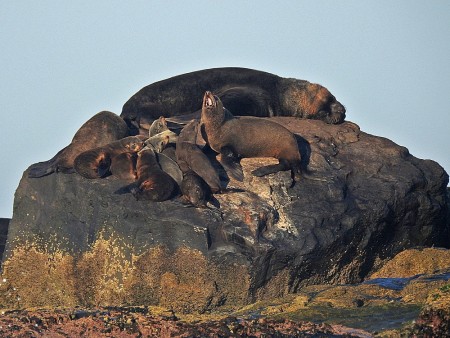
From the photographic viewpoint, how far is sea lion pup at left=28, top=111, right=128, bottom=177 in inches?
498

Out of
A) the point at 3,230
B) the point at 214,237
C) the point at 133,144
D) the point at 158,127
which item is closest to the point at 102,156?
the point at 133,144

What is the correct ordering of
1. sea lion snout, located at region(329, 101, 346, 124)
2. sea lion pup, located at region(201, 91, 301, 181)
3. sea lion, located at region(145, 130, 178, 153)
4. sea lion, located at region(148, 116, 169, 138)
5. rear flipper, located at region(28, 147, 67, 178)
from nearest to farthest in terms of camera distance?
rear flipper, located at region(28, 147, 67, 178) → sea lion pup, located at region(201, 91, 301, 181) → sea lion, located at region(145, 130, 178, 153) → sea lion, located at region(148, 116, 169, 138) → sea lion snout, located at region(329, 101, 346, 124)

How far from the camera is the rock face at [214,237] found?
36.6ft

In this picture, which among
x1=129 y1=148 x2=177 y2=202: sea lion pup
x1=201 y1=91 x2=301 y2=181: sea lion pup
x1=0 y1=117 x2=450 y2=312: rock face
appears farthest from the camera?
x1=201 y1=91 x2=301 y2=181: sea lion pup

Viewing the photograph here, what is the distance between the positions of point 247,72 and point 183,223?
18.8 feet

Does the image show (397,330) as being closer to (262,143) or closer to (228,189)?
(228,189)

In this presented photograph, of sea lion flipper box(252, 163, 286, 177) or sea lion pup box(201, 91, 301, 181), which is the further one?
sea lion pup box(201, 91, 301, 181)

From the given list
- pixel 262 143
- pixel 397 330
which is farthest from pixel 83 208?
pixel 397 330

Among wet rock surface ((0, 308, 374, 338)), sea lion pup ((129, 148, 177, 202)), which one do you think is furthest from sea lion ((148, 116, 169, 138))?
wet rock surface ((0, 308, 374, 338))

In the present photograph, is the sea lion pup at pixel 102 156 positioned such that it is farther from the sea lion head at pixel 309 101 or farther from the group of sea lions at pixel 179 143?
the sea lion head at pixel 309 101

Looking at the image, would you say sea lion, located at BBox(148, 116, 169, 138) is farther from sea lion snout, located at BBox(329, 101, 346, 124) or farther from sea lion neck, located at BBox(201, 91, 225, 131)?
sea lion snout, located at BBox(329, 101, 346, 124)

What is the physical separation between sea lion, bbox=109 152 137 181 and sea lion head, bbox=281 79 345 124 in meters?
4.20

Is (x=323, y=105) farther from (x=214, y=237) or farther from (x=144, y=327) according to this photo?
(x=144, y=327)

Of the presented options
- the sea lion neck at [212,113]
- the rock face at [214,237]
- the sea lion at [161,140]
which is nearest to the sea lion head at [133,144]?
the sea lion at [161,140]
